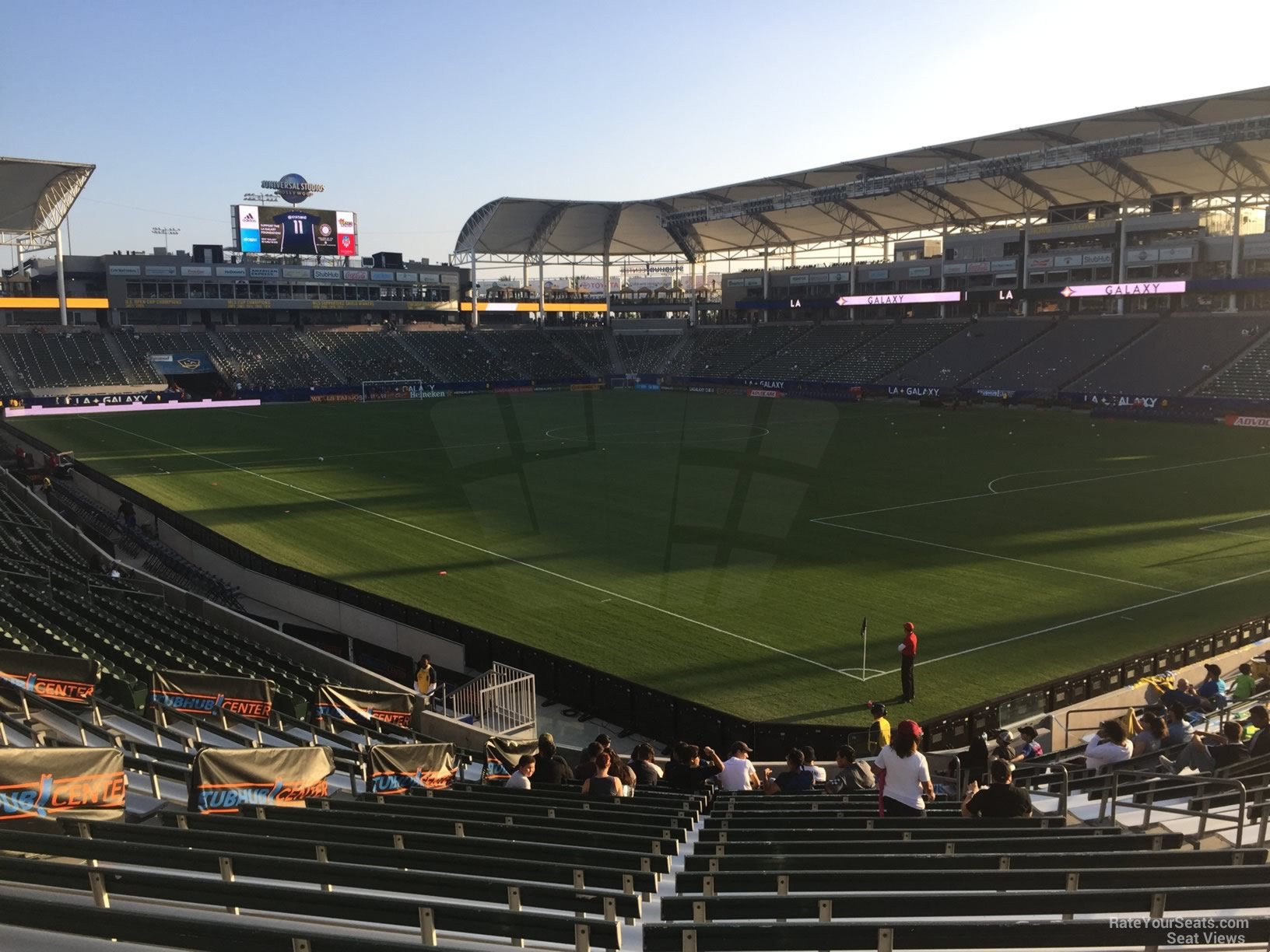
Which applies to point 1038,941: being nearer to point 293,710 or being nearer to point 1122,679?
point 293,710

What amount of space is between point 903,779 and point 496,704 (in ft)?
32.4

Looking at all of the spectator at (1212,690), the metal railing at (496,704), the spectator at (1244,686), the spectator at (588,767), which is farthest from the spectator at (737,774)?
the spectator at (1244,686)

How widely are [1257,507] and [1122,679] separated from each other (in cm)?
2094

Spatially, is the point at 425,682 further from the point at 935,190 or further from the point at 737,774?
the point at 935,190

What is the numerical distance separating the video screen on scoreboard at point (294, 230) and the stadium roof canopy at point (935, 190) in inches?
482

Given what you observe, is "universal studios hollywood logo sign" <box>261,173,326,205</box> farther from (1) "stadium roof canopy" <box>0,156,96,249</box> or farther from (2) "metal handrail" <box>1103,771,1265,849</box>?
(2) "metal handrail" <box>1103,771,1265,849</box>

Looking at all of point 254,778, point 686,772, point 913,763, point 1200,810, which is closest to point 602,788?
point 686,772

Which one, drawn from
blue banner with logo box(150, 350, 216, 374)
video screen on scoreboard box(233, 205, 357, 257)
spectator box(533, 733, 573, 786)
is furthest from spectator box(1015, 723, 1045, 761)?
video screen on scoreboard box(233, 205, 357, 257)

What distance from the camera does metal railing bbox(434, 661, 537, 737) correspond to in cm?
1700

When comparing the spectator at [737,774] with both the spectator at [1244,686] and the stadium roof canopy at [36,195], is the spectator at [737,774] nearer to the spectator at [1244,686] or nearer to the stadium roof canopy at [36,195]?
the spectator at [1244,686]

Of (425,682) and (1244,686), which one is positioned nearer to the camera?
(1244,686)

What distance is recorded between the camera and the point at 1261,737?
1037cm

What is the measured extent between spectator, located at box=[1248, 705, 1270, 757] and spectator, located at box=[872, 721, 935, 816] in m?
3.98

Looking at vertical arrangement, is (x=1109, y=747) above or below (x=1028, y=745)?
above
